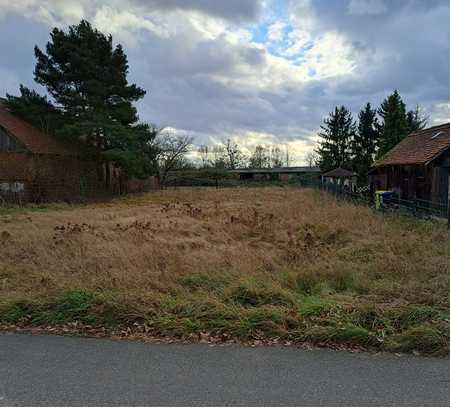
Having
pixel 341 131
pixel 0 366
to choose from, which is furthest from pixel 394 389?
pixel 341 131

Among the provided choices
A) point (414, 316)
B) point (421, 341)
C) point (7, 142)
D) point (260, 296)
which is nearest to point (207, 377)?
point (260, 296)

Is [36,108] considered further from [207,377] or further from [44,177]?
[207,377]

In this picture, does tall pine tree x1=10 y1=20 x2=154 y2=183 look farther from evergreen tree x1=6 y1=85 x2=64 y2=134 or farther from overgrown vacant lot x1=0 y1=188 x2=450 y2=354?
overgrown vacant lot x1=0 y1=188 x2=450 y2=354

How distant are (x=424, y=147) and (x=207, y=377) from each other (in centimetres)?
1818

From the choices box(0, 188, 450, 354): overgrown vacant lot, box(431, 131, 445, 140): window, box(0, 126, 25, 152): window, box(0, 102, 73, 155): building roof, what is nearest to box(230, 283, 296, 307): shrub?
box(0, 188, 450, 354): overgrown vacant lot

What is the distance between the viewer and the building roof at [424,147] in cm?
1504

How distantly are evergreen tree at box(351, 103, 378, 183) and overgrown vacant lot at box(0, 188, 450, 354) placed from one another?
3737 cm

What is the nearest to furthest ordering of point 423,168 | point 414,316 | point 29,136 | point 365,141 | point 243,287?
point 414,316 → point 243,287 → point 423,168 → point 29,136 → point 365,141

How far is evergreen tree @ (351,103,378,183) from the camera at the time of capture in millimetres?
42781

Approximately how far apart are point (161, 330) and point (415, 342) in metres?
2.82

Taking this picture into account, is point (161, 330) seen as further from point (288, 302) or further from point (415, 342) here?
point (415, 342)

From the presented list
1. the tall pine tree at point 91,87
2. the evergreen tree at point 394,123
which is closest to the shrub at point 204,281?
the tall pine tree at point 91,87

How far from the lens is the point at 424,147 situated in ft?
56.0

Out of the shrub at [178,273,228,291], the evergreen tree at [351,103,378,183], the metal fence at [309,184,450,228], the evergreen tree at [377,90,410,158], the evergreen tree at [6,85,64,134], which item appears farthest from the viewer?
the evergreen tree at [351,103,378,183]
